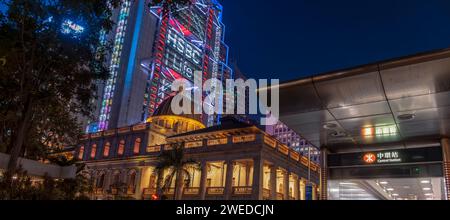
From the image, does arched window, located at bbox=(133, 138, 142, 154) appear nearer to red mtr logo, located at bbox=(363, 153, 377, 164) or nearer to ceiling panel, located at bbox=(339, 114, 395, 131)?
red mtr logo, located at bbox=(363, 153, 377, 164)

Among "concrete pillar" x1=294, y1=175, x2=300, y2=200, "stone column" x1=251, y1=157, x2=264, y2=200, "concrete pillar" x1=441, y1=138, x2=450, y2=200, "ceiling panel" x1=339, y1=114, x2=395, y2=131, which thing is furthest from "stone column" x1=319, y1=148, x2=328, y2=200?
"concrete pillar" x1=294, y1=175, x2=300, y2=200

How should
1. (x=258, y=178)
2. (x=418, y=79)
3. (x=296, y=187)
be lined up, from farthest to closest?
1. (x=296, y=187)
2. (x=258, y=178)
3. (x=418, y=79)

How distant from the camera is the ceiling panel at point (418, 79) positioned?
7.11 m

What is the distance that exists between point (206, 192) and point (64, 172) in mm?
33089

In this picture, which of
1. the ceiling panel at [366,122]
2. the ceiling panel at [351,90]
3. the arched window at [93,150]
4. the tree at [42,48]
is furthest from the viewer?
the arched window at [93,150]

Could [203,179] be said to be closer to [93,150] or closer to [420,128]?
[93,150]

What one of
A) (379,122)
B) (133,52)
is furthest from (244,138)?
(133,52)

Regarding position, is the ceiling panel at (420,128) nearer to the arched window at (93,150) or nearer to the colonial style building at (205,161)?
the colonial style building at (205,161)

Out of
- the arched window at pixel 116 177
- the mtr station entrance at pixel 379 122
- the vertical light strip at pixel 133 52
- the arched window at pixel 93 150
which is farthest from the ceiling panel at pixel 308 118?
the vertical light strip at pixel 133 52

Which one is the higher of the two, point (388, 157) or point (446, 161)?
Answer: point (388, 157)

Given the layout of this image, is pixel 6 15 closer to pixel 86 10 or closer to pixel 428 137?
pixel 86 10

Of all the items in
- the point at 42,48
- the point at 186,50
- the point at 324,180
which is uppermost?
the point at 186,50

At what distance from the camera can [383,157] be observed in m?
12.2

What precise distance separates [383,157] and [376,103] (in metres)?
3.64
